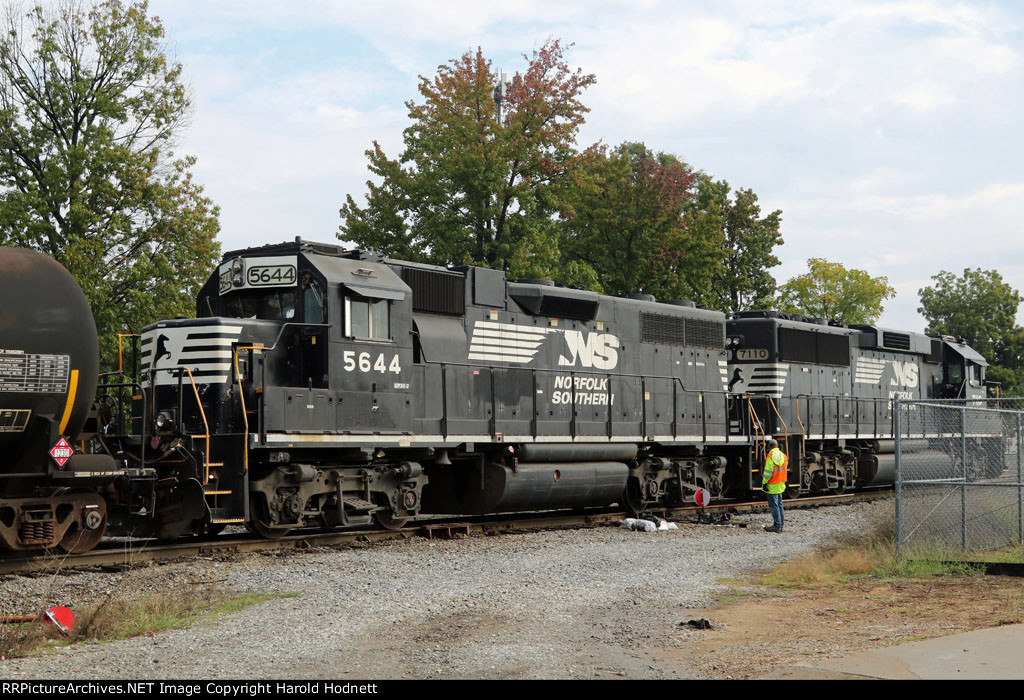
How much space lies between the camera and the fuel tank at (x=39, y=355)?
37.7 ft

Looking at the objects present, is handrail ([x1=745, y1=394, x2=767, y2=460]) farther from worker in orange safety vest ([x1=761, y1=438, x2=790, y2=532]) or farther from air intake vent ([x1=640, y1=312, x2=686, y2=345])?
worker in orange safety vest ([x1=761, y1=438, x2=790, y2=532])

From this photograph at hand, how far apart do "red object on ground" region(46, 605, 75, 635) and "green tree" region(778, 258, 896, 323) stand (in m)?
50.8

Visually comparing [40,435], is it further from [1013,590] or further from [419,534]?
[1013,590]

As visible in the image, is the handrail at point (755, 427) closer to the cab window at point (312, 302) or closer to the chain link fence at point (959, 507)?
the chain link fence at point (959, 507)

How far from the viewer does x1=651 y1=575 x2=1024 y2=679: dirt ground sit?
753 centimetres

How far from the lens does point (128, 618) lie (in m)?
8.82

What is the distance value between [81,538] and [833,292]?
50.4 meters

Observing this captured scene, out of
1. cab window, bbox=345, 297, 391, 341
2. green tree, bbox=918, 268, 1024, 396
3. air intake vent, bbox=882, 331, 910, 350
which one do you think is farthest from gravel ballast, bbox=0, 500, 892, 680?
green tree, bbox=918, 268, 1024, 396

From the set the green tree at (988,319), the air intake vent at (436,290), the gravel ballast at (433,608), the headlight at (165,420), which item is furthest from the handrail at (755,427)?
the green tree at (988,319)

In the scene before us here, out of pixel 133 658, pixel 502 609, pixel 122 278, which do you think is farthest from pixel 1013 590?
pixel 122 278

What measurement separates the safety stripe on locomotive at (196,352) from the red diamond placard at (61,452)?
1961 mm

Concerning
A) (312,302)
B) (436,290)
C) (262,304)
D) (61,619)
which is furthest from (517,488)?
(61,619)

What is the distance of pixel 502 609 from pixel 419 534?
6492mm

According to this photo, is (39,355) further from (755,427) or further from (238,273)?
(755,427)
